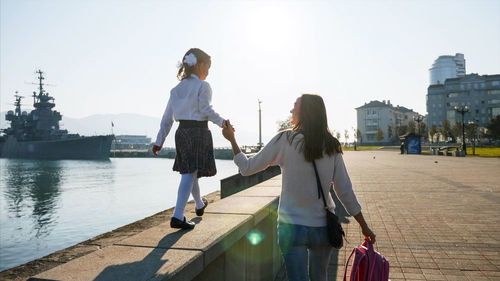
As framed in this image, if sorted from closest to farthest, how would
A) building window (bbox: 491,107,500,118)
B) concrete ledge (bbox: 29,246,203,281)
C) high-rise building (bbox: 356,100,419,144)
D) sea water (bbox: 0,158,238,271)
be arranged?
concrete ledge (bbox: 29,246,203,281)
sea water (bbox: 0,158,238,271)
building window (bbox: 491,107,500,118)
high-rise building (bbox: 356,100,419,144)

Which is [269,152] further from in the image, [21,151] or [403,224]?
[21,151]

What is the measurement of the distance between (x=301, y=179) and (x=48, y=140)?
310ft

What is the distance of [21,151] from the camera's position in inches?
3342

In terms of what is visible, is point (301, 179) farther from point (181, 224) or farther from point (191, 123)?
point (191, 123)

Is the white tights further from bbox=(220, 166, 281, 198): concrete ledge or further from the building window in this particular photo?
the building window

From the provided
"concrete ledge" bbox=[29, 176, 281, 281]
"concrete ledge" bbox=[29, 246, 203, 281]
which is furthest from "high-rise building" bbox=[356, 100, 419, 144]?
"concrete ledge" bbox=[29, 246, 203, 281]

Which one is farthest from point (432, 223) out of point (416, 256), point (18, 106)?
point (18, 106)

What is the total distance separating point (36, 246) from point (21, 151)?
89.3m

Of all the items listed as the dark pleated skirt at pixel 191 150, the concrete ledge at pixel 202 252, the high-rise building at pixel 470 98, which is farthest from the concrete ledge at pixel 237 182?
the high-rise building at pixel 470 98

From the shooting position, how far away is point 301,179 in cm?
213

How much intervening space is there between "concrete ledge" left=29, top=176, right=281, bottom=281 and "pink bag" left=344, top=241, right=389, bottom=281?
0.88 m

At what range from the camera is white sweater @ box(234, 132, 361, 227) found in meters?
2.12

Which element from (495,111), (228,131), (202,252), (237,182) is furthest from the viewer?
(495,111)

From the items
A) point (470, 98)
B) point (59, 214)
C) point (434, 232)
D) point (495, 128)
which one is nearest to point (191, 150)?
point (434, 232)
